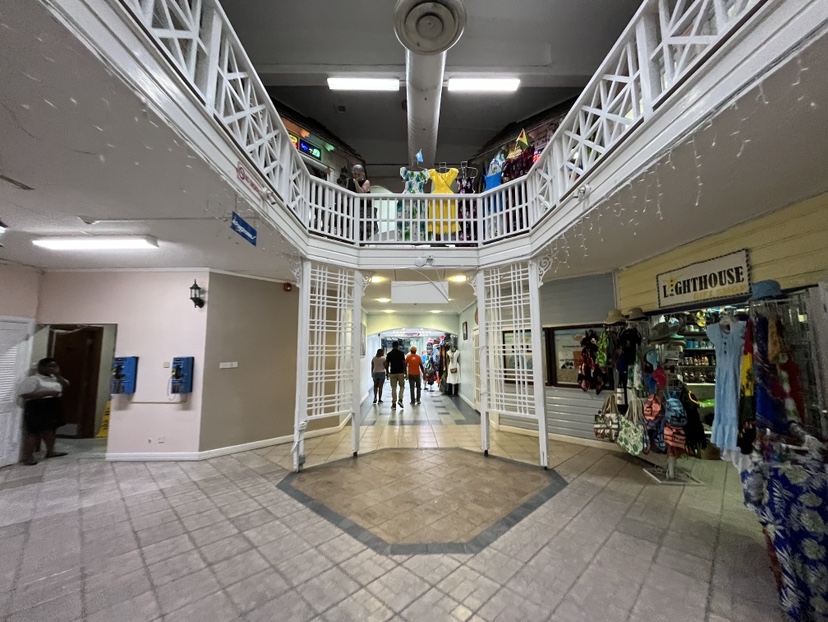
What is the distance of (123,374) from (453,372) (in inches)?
304

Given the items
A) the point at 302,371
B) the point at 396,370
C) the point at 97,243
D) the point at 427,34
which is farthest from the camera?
the point at 396,370

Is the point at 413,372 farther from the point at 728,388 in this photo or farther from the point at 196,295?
the point at 728,388

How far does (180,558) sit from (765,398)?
4196 mm

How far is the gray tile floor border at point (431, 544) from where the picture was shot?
2281 millimetres

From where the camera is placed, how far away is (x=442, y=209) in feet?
15.3

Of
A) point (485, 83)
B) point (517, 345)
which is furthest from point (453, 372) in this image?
point (485, 83)

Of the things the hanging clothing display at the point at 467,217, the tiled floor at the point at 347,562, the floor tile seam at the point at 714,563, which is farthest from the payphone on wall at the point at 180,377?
the floor tile seam at the point at 714,563

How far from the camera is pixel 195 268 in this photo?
177 inches

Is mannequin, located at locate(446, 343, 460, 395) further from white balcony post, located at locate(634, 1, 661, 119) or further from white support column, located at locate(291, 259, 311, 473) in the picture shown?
white balcony post, located at locate(634, 1, 661, 119)

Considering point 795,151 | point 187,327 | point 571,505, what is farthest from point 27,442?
point 795,151

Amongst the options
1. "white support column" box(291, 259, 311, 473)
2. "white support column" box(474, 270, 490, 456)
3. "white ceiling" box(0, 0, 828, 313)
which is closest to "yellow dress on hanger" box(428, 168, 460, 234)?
"white support column" box(474, 270, 490, 456)

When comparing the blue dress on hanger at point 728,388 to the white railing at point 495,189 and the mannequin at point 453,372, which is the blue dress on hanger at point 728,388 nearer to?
the white railing at point 495,189

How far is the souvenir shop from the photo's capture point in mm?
1635

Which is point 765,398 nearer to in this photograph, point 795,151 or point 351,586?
point 795,151
